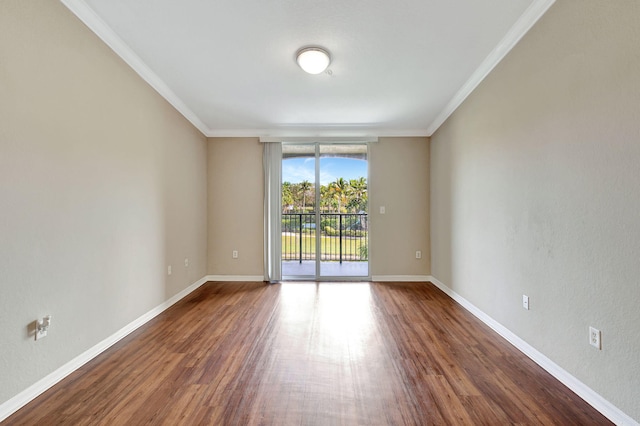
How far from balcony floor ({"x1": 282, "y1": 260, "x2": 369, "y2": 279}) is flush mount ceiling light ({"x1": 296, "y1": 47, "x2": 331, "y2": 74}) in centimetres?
309

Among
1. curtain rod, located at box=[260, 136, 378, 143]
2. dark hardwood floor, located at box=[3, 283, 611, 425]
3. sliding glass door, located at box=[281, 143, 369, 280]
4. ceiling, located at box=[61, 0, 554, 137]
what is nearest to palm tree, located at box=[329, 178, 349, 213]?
sliding glass door, located at box=[281, 143, 369, 280]

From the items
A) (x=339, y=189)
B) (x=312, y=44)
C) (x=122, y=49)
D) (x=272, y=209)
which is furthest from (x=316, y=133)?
(x=122, y=49)

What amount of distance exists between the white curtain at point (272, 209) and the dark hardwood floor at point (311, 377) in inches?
56.6

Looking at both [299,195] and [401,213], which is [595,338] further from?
[299,195]

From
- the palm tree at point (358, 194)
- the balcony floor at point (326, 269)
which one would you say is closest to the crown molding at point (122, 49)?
the palm tree at point (358, 194)

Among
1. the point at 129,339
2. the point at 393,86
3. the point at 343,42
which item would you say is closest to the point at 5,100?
the point at 129,339

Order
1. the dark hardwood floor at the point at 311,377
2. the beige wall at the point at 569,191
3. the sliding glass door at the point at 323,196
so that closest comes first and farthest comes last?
the beige wall at the point at 569,191, the dark hardwood floor at the point at 311,377, the sliding glass door at the point at 323,196

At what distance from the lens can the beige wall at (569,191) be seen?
1.35m

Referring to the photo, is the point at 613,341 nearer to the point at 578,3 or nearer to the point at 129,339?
the point at 578,3

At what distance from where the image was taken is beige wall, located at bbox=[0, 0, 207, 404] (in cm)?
150

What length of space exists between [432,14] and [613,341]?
2257 mm

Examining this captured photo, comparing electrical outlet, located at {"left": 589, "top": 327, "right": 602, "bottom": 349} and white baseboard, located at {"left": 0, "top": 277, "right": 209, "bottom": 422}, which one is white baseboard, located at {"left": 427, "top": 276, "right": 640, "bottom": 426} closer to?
electrical outlet, located at {"left": 589, "top": 327, "right": 602, "bottom": 349}

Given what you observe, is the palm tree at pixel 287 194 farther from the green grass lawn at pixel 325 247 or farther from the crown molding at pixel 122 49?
the crown molding at pixel 122 49

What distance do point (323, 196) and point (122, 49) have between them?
3070mm
